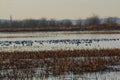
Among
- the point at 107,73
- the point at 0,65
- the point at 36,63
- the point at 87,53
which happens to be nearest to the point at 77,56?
the point at 87,53

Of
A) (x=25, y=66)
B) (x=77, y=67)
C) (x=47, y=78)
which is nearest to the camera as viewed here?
(x=47, y=78)

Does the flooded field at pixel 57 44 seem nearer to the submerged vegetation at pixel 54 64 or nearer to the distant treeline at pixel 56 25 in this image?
the submerged vegetation at pixel 54 64

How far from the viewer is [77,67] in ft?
56.5

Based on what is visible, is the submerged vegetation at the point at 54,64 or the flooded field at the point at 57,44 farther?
the flooded field at the point at 57,44

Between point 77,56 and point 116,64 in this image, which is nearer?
point 116,64

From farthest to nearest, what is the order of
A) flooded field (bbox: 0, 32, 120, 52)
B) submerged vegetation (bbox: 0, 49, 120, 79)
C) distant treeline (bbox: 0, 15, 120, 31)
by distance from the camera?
distant treeline (bbox: 0, 15, 120, 31) < flooded field (bbox: 0, 32, 120, 52) < submerged vegetation (bbox: 0, 49, 120, 79)

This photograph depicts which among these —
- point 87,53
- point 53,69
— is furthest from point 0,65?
point 87,53

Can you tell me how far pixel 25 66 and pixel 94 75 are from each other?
424 cm

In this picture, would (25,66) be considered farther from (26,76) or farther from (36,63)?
(26,76)

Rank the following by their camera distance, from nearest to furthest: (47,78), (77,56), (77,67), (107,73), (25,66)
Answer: (47,78)
(107,73)
(77,67)
(25,66)
(77,56)

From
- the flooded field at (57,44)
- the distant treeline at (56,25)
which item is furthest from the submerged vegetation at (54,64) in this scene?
the distant treeline at (56,25)

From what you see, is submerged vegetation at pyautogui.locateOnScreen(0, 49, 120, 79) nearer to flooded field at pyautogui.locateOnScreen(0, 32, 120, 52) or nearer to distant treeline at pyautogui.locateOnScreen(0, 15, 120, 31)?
flooded field at pyautogui.locateOnScreen(0, 32, 120, 52)

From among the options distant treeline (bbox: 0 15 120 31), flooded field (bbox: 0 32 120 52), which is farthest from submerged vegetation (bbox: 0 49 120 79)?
distant treeline (bbox: 0 15 120 31)

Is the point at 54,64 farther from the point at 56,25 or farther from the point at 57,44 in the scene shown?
the point at 56,25
